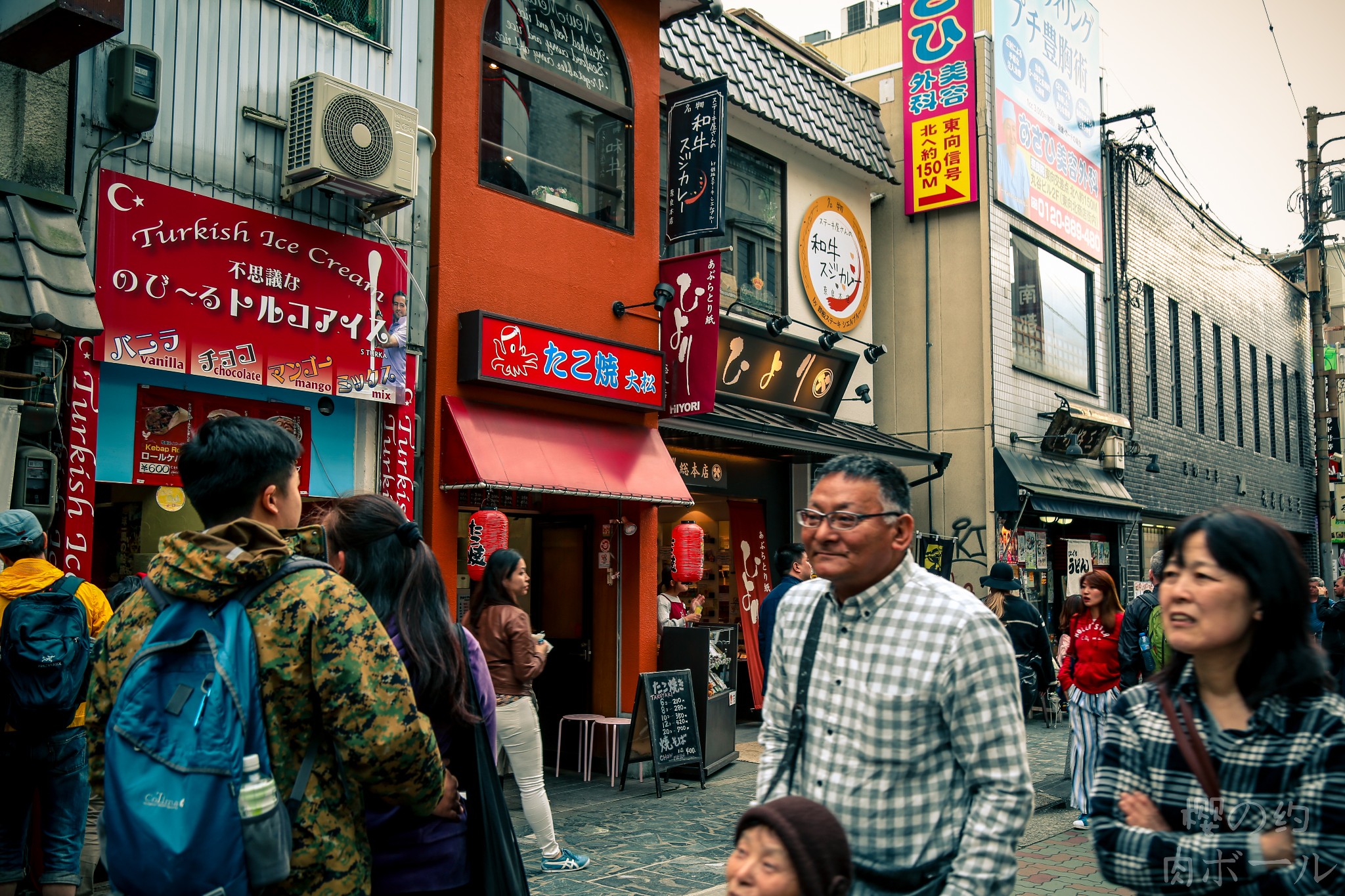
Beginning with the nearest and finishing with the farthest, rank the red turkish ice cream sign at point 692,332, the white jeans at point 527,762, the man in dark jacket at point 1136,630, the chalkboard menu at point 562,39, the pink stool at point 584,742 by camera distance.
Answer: the white jeans at point 527,762, the man in dark jacket at point 1136,630, the chalkboard menu at point 562,39, the pink stool at point 584,742, the red turkish ice cream sign at point 692,332

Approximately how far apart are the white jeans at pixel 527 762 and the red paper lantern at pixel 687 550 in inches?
180

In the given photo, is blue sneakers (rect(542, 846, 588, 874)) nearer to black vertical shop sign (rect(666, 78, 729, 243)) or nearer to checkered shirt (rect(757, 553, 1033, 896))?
checkered shirt (rect(757, 553, 1033, 896))

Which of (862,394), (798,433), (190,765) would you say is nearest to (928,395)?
(862,394)

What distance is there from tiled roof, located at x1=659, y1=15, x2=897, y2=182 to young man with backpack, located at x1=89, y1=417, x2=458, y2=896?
1006cm

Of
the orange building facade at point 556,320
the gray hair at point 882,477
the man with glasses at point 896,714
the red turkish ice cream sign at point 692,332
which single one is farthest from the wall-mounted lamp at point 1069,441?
the man with glasses at point 896,714

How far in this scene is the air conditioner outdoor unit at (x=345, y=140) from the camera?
7.84 metres

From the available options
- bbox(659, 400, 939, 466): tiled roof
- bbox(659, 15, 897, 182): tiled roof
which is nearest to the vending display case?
bbox(659, 400, 939, 466): tiled roof

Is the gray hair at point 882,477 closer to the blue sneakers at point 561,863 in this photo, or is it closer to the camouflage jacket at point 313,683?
the camouflage jacket at point 313,683

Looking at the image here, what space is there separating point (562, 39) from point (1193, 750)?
9.46 metres

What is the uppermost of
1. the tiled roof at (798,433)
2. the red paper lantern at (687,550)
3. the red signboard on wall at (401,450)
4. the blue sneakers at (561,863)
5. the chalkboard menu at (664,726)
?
the tiled roof at (798,433)

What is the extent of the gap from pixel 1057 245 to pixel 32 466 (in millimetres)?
16172

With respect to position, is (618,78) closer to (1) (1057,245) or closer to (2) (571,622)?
(2) (571,622)

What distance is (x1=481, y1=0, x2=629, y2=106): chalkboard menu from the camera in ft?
32.5

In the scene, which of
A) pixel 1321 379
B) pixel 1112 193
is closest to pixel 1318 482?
pixel 1321 379
